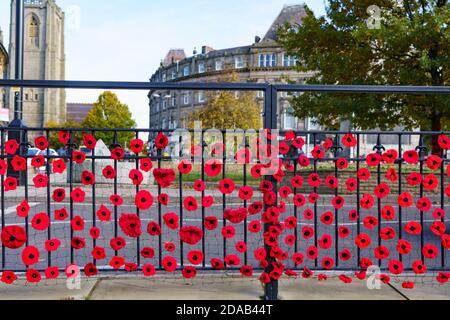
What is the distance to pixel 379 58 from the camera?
17.1 meters

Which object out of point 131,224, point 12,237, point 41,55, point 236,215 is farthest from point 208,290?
point 41,55

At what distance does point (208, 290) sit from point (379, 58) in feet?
48.8

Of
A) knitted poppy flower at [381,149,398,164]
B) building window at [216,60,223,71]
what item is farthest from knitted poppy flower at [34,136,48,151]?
building window at [216,60,223,71]

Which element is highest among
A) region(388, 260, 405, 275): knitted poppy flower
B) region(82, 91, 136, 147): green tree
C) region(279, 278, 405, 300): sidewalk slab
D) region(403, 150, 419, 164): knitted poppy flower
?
region(82, 91, 136, 147): green tree

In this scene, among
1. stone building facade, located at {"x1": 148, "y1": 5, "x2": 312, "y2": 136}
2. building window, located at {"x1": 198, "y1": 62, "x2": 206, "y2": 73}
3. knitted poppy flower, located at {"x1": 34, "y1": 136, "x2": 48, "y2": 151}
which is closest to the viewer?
knitted poppy flower, located at {"x1": 34, "y1": 136, "x2": 48, "y2": 151}

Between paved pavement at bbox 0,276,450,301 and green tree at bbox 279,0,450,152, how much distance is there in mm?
12536

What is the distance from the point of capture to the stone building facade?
72188 mm

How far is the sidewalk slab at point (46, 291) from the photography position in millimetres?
3771

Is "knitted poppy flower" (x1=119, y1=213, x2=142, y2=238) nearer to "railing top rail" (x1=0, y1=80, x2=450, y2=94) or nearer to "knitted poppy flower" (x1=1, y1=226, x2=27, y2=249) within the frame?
"knitted poppy flower" (x1=1, y1=226, x2=27, y2=249)

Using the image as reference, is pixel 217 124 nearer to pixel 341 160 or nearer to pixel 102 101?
pixel 341 160

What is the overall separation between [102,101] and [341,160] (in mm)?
75940

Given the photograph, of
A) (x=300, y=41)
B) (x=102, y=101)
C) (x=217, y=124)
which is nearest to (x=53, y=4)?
(x=102, y=101)

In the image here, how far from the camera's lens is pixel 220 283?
4266mm

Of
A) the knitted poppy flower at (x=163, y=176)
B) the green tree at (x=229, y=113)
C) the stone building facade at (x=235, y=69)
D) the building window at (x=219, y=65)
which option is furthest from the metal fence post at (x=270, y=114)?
the building window at (x=219, y=65)
